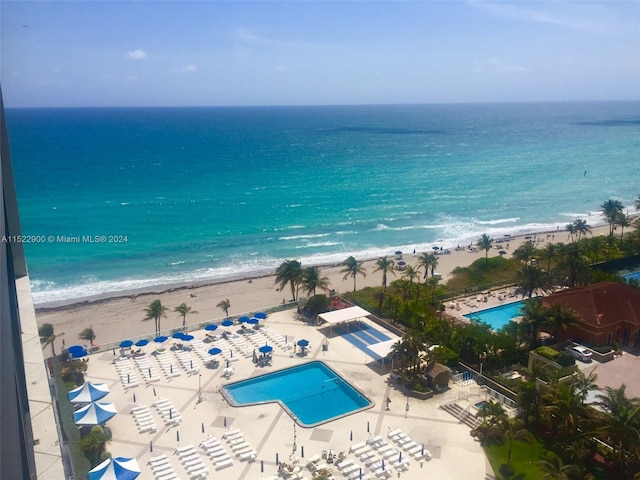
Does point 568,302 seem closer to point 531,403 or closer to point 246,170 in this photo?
point 531,403

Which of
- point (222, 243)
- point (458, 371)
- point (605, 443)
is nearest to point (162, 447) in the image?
point (458, 371)

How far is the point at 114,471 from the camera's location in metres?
21.2

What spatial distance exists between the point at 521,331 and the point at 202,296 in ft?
94.5

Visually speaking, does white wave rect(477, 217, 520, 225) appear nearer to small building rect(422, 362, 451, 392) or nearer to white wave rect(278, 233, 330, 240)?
white wave rect(278, 233, 330, 240)

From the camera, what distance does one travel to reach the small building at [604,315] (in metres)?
32.6

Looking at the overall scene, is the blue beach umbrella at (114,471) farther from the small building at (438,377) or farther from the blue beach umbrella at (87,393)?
the small building at (438,377)

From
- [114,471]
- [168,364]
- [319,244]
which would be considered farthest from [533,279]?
[114,471]

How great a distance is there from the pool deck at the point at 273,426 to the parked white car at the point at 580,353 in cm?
769

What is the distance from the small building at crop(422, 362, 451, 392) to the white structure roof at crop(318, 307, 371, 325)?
311 inches

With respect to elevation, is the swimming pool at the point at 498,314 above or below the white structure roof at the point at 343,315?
below

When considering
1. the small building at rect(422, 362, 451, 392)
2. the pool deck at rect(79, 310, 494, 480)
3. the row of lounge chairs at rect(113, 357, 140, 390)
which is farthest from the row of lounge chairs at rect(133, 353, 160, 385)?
the small building at rect(422, 362, 451, 392)

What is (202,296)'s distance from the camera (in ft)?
164

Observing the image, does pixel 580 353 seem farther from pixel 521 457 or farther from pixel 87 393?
pixel 87 393

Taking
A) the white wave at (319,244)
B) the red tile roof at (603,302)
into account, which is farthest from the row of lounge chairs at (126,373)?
the white wave at (319,244)
